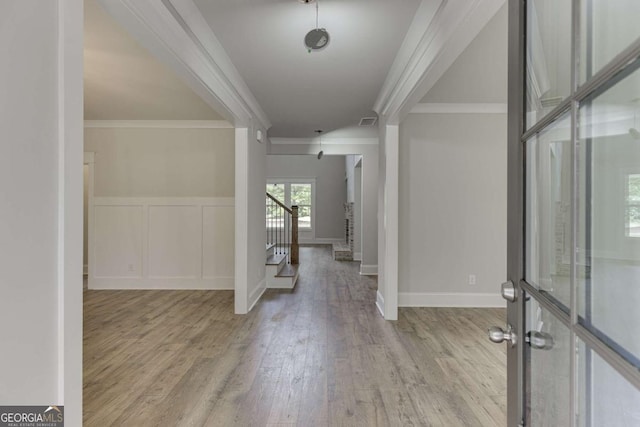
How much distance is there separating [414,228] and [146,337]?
3.23m

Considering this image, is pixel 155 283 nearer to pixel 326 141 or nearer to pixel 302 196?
pixel 326 141

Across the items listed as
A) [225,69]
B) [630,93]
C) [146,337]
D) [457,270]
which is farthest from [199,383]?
[457,270]

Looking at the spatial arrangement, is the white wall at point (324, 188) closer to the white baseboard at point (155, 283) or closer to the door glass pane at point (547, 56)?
the white baseboard at point (155, 283)

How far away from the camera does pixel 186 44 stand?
7.52ft

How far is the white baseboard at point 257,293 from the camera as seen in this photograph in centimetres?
448

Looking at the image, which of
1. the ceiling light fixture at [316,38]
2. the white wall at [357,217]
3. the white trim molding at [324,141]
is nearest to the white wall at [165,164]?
the white trim molding at [324,141]

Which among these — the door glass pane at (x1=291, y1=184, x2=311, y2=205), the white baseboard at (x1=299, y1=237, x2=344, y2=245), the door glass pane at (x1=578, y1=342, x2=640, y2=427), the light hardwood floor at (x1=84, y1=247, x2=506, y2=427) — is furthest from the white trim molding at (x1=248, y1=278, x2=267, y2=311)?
the door glass pane at (x1=291, y1=184, x2=311, y2=205)

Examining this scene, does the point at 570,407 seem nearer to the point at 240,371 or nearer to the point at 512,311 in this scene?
the point at 512,311

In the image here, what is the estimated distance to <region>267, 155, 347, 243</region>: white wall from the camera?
1155 centimetres

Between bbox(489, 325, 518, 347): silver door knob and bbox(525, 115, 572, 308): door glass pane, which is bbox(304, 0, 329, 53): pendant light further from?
bbox(489, 325, 518, 347): silver door knob

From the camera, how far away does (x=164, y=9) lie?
6.33 ft

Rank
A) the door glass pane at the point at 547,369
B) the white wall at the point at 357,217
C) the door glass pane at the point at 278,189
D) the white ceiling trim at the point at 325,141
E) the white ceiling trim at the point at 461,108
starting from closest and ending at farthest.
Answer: the door glass pane at the point at 547,369, the white ceiling trim at the point at 461,108, the white ceiling trim at the point at 325,141, the white wall at the point at 357,217, the door glass pane at the point at 278,189

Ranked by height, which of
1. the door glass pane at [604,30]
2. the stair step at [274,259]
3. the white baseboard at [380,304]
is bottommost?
the white baseboard at [380,304]

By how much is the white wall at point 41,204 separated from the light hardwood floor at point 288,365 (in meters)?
1.16
